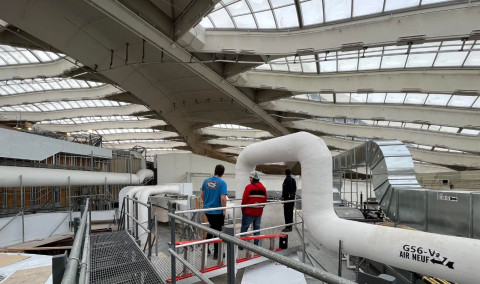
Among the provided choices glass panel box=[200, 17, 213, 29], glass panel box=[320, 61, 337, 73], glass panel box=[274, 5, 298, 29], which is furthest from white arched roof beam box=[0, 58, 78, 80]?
glass panel box=[320, 61, 337, 73]

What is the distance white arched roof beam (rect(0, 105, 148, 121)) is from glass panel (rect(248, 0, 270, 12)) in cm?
1664

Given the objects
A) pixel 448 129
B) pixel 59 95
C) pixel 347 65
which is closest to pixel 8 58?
pixel 59 95

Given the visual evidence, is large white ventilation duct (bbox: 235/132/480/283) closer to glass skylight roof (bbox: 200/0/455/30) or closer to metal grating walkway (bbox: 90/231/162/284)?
metal grating walkway (bbox: 90/231/162/284)

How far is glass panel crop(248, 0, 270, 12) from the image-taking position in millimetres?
12239

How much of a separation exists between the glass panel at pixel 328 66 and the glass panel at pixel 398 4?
16.4 ft

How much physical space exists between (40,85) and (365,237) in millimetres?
26377

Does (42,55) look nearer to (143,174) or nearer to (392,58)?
(143,174)

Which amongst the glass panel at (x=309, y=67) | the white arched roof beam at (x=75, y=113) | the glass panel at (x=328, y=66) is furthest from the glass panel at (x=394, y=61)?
the white arched roof beam at (x=75, y=113)

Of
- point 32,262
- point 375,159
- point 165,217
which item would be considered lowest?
point 165,217

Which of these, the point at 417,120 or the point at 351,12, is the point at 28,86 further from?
the point at 417,120

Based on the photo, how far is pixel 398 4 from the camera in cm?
1126

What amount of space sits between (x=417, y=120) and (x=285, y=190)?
1493 cm

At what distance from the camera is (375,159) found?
34.9 feet

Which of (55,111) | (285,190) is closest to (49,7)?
(285,190)
